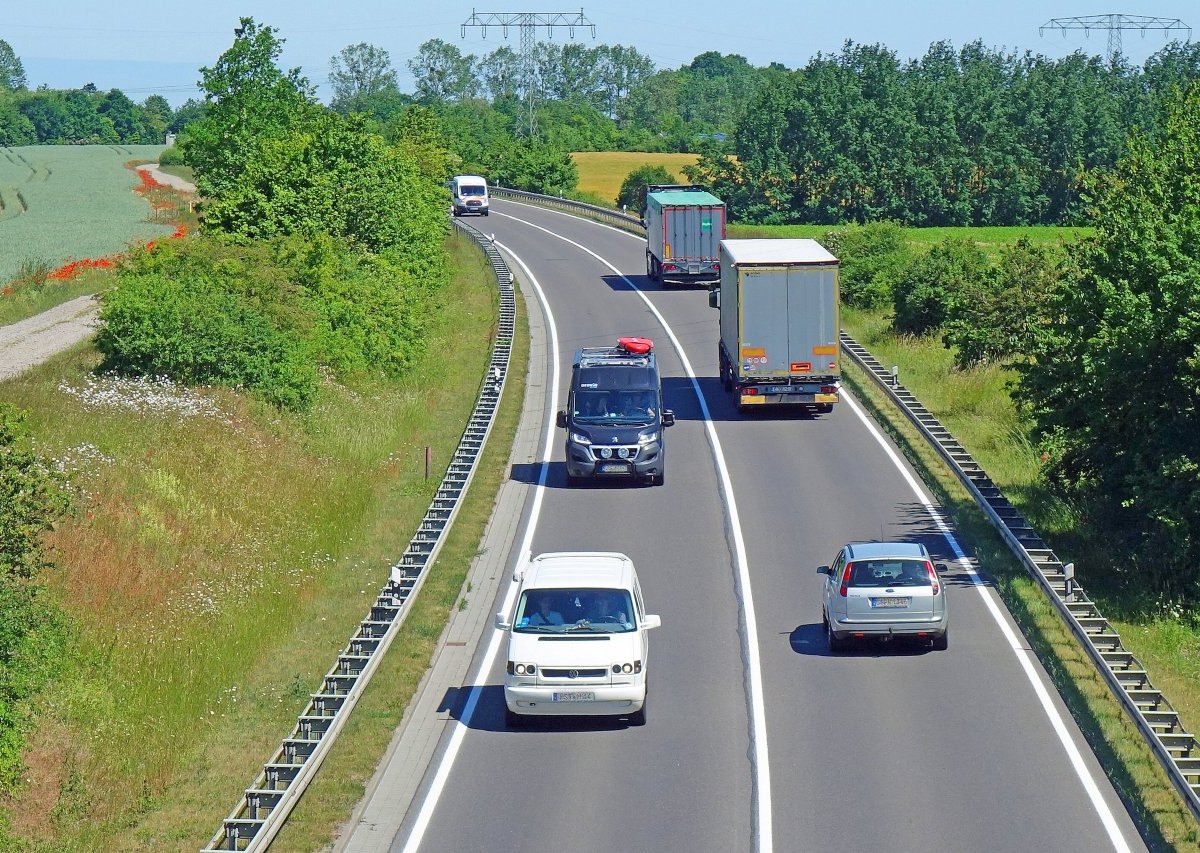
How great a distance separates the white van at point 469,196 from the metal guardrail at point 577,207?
5935 millimetres

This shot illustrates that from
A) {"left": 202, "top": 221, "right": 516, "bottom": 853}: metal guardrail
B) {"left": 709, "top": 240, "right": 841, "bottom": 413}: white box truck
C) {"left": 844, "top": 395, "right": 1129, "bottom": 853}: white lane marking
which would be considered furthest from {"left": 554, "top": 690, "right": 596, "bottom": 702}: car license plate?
{"left": 709, "top": 240, "right": 841, "bottom": 413}: white box truck

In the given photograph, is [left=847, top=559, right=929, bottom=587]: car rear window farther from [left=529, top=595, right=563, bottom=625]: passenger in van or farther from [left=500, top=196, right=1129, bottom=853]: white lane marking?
[left=529, top=595, right=563, bottom=625]: passenger in van

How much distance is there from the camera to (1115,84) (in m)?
129

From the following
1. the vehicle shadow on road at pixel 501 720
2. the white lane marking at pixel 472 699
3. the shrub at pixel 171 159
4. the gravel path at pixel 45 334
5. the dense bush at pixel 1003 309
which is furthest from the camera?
the shrub at pixel 171 159

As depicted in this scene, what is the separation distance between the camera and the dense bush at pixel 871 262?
5719 cm

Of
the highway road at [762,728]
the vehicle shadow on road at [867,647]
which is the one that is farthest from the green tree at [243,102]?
the vehicle shadow on road at [867,647]

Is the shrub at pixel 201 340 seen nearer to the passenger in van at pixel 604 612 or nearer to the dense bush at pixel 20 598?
the dense bush at pixel 20 598

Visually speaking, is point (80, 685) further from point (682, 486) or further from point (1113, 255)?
point (1113, 255)

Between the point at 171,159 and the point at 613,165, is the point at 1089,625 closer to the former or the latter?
the point at 613,165

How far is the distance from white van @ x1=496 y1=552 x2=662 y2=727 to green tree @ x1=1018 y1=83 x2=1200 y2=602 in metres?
11.1

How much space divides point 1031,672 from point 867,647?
2504mm

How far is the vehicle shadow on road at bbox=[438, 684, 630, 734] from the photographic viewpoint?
66.7ft

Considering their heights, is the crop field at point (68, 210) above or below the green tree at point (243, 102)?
below

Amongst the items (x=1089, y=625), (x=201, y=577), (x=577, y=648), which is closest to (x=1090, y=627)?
(x=1089, y=625)
